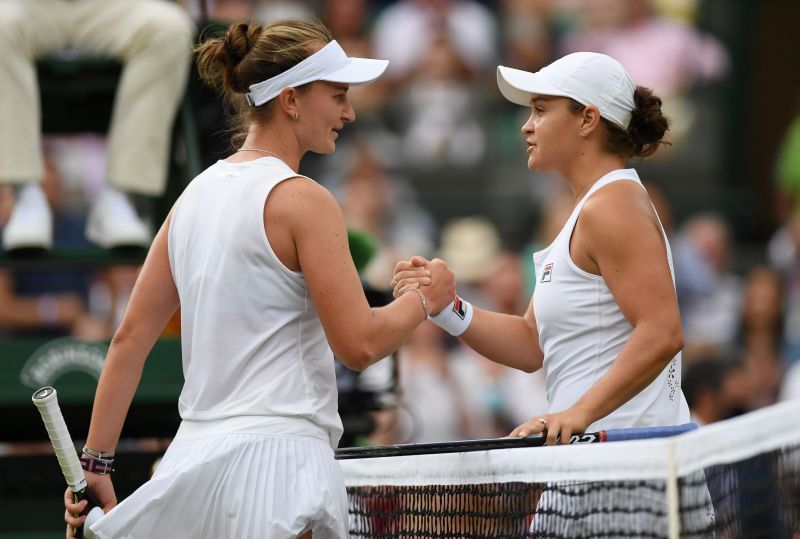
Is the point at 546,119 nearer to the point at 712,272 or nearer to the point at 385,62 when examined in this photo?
the point at 385,62

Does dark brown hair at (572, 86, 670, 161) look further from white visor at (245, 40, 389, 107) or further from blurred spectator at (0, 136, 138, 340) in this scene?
blurred spectator at (0, 136, 138, 340)

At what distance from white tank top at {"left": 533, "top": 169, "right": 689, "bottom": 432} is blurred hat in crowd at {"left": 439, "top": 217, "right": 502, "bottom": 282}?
6019 millimetres

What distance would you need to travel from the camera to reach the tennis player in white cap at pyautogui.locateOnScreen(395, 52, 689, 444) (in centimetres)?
364

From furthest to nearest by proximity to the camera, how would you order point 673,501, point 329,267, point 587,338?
point 587,338 < point 329,267 < point 673,501

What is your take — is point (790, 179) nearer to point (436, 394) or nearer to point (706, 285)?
point (706, 285)

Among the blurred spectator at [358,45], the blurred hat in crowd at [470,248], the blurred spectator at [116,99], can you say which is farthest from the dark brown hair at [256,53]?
the blurred spectator at [358,45]

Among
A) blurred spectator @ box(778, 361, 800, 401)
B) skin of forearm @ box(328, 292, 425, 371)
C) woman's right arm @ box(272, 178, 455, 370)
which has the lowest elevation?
blurred spectator @ box(778, 361, 800, 401)

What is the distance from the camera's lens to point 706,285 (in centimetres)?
1056

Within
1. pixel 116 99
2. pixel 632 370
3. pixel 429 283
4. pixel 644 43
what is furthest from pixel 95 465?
pixel 644 43

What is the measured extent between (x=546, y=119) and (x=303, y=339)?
0.93m

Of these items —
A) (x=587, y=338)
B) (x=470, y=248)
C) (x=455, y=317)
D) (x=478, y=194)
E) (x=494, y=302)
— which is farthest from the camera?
(x=478, y=194)

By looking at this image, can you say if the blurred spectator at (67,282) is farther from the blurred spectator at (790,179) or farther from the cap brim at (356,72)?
the cap brim at (356,72)

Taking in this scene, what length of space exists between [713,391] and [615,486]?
16.0ft

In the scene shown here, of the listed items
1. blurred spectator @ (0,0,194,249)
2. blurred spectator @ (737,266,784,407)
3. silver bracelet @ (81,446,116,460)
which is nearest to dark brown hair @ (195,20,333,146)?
silver bracelet @ (81,446,116,460)
